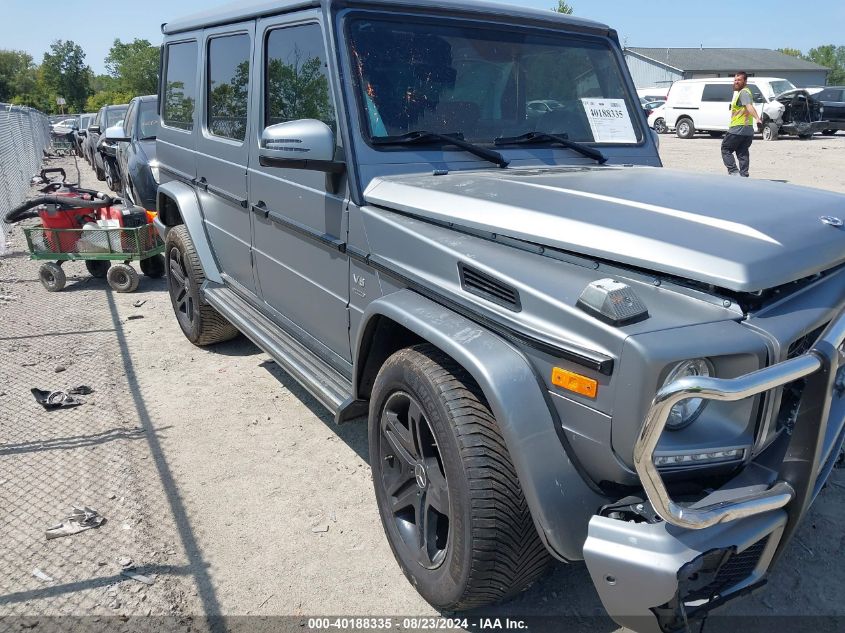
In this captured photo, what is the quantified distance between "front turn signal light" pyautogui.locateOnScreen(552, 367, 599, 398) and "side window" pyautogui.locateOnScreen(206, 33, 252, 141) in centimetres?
275

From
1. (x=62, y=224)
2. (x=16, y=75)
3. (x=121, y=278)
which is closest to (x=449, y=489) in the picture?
(x=121, y=278)

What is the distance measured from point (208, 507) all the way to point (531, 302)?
6.95 ft

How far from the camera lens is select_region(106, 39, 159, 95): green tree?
74.9 meters

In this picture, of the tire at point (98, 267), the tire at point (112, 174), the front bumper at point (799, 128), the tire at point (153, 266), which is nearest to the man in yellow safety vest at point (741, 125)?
the tire at point (153, 266)

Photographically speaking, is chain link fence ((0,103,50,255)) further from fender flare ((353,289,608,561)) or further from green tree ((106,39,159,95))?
green tree ((106,39,159,95))

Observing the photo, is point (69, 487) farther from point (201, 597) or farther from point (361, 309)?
point (361, 309)

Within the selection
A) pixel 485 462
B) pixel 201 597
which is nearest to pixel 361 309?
pixel 485 462

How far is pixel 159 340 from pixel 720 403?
4.85m

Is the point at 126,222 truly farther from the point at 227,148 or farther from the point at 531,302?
the point at 531,302

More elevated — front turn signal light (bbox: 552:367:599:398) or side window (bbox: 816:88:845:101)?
side window (bbox: 816:88:845:101)

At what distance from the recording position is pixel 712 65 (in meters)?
60.6

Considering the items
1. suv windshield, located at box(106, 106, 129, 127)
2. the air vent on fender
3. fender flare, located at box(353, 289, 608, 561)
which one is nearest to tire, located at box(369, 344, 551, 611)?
fender flare, located at box(353, 289, 608, 561)

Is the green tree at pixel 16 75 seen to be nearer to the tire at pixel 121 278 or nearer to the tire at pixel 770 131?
the tire at pixel 770 131

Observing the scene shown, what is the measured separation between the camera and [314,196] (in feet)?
10.8
